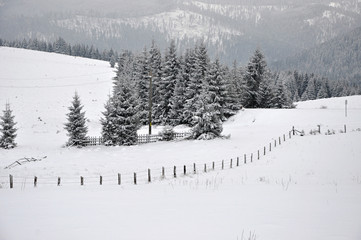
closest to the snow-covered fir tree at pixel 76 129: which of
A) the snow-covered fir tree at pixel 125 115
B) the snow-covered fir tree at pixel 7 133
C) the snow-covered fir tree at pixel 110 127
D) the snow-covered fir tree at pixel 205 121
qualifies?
the snow-covered fir tree at pixel 110 127

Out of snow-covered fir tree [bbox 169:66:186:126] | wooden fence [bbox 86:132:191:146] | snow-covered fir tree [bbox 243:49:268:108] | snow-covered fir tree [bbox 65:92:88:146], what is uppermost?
snow-covered fir tree [bbox 243:49:268:108]

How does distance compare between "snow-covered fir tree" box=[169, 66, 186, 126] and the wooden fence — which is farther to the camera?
"snow-covered fir tree" box=[169, 66, 186, 126]

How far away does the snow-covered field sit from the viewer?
708cm

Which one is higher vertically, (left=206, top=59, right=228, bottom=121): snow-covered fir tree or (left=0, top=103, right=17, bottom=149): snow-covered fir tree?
(left=206, top=59, right=228, bottom=121): snow-covered fir tree

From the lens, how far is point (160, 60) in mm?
55094

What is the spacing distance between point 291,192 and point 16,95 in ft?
214

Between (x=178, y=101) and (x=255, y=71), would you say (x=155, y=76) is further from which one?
(x=255, y=71)

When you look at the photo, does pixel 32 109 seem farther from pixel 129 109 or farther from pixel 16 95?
pixel 129 109

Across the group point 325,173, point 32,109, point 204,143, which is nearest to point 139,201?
point 325,173

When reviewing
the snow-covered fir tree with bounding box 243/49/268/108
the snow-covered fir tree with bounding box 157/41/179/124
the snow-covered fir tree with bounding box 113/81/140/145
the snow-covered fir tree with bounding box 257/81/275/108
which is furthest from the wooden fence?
the snow-covered fir tree with bounding box 257/81/275/108

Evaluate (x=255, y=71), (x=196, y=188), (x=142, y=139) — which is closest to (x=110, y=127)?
(x=142, y=139)

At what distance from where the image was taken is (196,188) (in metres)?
13.2

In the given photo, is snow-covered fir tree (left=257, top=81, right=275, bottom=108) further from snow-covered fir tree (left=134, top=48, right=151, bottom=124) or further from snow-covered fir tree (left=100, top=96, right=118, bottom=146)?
snow-covered fir tree (left=100, top=96, right=118, bottom=146)

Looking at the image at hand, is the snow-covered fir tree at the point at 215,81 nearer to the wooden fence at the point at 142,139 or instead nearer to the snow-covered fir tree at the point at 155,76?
the wooden fence at the point at 142,139
